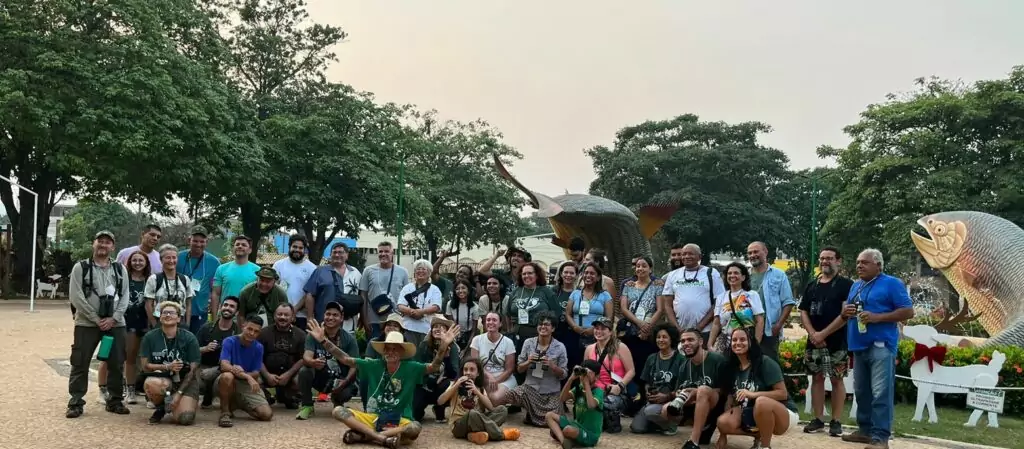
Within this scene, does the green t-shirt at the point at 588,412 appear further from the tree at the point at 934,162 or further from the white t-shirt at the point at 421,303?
the tree at the point at 934,162

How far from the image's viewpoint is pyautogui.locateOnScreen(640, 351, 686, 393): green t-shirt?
632cm

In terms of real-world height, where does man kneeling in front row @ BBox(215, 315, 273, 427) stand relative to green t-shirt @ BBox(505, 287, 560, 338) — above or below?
below

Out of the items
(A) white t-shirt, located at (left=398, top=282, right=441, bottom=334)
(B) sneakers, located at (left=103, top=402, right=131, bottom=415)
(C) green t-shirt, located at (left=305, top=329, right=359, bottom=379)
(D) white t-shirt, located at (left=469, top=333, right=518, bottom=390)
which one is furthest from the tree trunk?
(D) white t-shirt, located at (left=469, top=333, right=518, bottom=390)

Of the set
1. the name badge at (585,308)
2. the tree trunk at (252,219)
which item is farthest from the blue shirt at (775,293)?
the tree trunk at (252,219)

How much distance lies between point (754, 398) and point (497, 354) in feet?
7.24

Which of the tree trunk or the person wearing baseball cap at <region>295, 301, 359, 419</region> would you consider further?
the tree trunk

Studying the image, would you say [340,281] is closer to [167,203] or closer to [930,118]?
[167,203]

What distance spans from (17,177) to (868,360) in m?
23.2

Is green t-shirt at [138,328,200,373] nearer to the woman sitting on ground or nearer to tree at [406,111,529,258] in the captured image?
the woman sitting on ground

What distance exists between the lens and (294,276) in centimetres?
769

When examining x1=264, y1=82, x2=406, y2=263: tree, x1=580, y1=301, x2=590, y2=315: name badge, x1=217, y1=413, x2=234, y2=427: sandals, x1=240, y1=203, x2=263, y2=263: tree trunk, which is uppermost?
x1=264, y1=82, x2=406, y2=263: tree

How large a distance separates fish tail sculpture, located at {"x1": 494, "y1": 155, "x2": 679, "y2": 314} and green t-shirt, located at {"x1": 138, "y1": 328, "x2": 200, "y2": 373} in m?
5.18

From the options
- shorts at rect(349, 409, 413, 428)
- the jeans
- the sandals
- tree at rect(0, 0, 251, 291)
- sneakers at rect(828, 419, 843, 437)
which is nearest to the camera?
shorts at rect(349, 409, 413, 428)

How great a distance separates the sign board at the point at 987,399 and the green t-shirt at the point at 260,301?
6.30 m
